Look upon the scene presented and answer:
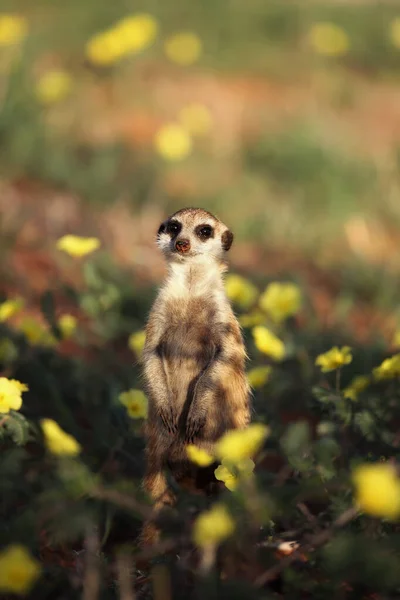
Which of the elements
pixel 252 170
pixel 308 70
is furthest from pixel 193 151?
pixel 308 70

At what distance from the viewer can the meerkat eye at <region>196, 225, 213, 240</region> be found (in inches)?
145

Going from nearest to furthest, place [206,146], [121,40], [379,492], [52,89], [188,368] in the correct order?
[379,492]
[188,368]
[52,89]
[121,40]
[206,146]

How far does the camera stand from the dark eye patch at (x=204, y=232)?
3.69 meters

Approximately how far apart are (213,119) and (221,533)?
275 inches

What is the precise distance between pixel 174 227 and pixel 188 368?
70cm

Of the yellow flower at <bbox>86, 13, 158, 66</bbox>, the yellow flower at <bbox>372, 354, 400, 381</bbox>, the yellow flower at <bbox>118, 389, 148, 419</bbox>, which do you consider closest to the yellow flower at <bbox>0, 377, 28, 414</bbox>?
the yellow flower at <bbox>118, 389, 148, 419</bbox>

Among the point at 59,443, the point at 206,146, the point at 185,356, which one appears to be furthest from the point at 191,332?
the point at 206,146

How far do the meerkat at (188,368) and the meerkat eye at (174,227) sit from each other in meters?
0.16

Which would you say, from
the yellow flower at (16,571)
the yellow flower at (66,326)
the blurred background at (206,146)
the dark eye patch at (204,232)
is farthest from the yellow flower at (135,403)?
the blurred background at (206,146)

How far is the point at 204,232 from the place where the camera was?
12.1ft

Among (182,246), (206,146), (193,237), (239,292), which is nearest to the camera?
(182,246)

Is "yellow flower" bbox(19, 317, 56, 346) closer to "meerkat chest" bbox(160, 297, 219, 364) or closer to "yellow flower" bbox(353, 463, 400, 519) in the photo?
"meerkat chest" bbox(160, 297, 219, 364)

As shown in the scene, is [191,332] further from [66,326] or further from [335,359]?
[66,326]

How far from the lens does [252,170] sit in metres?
7.84
